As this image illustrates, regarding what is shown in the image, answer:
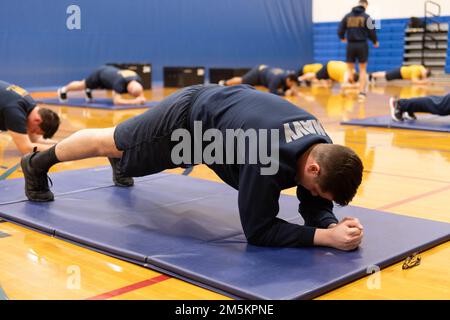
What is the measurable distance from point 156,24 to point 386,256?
11.3 m

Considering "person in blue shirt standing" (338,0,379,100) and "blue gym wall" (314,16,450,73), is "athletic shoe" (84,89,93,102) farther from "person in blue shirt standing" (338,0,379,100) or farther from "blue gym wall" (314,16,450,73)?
"blue gym wall" (314,16,450,73)

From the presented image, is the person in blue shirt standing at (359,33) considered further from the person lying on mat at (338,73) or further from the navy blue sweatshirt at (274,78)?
the navy blue sweatshirt at (274,78)

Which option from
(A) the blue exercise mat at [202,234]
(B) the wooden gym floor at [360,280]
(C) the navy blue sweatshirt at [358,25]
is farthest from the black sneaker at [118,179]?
(C) the navy blue sweatshirt at [358,25]

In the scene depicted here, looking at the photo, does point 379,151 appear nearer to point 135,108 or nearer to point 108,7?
point 135,108

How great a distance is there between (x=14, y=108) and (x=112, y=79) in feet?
12.8

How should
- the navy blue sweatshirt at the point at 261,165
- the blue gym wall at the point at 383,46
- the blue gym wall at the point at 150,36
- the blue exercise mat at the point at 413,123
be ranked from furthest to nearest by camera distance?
1. the blue gym wall at the point at 383,46
2. the blue gym wall at the point at 150,36
3. the blue exercise mat at the point at 413,123
4. the navy blue sweatshirt at the point at 261,165

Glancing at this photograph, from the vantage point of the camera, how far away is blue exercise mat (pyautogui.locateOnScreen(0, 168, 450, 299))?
85.1 inches

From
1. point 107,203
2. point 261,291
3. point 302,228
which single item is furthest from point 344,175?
point 107,203

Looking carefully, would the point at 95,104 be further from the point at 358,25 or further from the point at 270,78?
the point at 358,25

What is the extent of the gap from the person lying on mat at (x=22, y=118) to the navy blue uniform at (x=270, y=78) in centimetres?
590

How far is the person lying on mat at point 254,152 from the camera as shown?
2314 millimetres

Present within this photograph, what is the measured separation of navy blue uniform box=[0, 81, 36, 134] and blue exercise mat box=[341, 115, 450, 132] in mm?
3525

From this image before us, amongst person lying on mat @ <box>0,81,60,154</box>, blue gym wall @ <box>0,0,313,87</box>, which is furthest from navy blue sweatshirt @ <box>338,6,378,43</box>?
person lying on mat @ <box>0,81,60,154</box>

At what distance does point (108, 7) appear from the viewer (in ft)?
39.2
